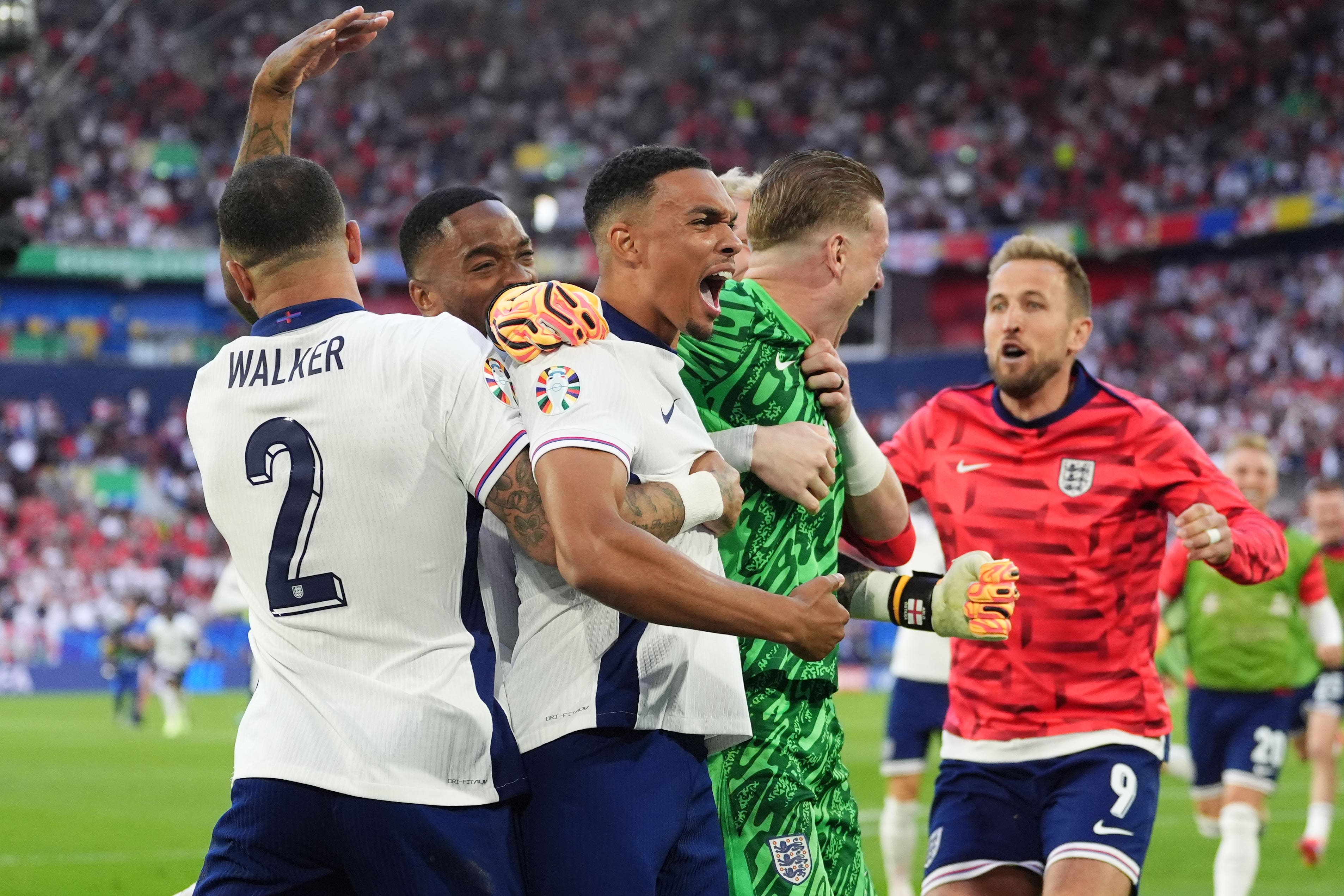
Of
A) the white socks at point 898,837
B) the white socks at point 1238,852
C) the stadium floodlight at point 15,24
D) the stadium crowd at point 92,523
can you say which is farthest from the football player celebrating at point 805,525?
the stadium crowd at point 92,523

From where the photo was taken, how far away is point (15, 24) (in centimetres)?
1403

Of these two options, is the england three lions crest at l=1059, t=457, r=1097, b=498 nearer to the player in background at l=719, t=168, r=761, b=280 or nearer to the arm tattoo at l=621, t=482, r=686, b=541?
the player in background at l=719, t=168, r=761, b=280

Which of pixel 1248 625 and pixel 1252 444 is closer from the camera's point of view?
pixel 1252 444

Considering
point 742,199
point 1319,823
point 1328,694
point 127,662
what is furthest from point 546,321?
point 127,662

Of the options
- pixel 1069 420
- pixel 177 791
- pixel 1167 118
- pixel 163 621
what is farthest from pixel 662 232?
pixel 1167 118

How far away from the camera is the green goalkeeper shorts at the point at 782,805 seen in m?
3.54

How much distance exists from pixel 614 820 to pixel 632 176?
1.36 meters

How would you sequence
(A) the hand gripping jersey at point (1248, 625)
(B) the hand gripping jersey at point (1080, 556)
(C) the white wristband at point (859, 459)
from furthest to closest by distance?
(A) the hand gripping jersey at point (1248, 625)
(B) the hand gripping jersey at point (1080, 556)
(C) the white wristband at point (859, 459)

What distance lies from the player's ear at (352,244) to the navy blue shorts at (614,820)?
1.13 metres

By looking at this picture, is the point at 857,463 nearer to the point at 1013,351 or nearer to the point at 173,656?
the point at 1013,351

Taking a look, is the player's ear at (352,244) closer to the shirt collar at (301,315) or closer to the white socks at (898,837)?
the shirt collar at (301,315)

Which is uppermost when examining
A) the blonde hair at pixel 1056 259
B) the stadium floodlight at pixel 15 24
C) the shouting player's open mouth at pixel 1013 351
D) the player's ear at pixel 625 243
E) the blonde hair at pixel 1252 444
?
the stadium floodlight at pixel 15 24

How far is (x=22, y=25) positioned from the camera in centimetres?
1409

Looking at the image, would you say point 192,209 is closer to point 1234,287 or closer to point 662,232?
point 1234,287
